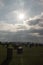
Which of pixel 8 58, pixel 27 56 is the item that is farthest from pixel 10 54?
pixel 27 56

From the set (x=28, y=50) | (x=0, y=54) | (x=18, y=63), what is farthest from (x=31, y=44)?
(x=0, y=54)

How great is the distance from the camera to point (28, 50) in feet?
19.5

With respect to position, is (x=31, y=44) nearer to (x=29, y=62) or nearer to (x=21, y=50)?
(x=21, y=50)

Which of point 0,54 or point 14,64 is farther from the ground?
point 0,54

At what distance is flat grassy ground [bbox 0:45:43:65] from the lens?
215 inches

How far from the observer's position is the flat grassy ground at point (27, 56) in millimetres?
5473

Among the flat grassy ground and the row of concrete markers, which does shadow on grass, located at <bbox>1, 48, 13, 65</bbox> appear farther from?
the flat grassy ground

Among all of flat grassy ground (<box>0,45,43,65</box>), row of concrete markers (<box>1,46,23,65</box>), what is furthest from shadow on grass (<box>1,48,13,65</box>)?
flat grassy ground (<box>0,45,43,65</box>)

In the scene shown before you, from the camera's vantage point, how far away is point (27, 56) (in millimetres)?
5734

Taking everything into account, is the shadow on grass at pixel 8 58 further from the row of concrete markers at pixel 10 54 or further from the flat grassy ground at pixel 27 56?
the flat grassy ground at pixel 27 56

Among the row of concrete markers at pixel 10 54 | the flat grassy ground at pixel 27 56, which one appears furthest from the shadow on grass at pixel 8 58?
the flat grassy ground at pixel 27 56

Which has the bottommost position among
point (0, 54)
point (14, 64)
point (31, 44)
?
point (14, 64)

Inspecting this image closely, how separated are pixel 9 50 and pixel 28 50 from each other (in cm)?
84

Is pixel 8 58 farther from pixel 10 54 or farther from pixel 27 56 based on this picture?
pixel 27 56
